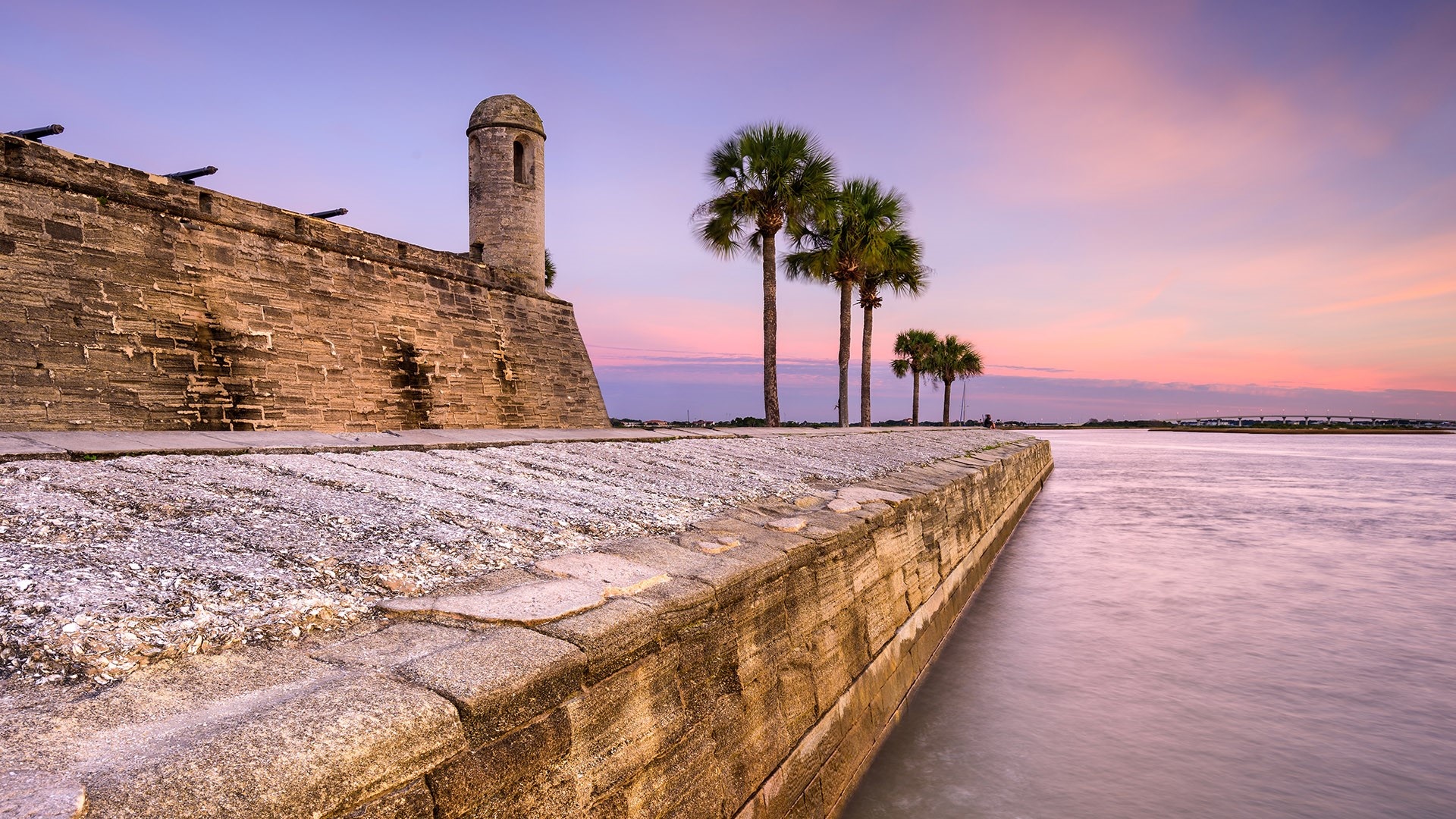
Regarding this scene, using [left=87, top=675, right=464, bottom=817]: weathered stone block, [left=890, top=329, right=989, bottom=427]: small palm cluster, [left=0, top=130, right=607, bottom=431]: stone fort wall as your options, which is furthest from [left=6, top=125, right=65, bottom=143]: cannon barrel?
[left=890, top=329, right=989, bottom=427]: small palm cluster

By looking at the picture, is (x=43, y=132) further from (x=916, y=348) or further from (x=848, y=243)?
(x=916, y=348)

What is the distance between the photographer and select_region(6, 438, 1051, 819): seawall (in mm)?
1228

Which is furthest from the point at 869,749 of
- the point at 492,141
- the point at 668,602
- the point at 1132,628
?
the point at 492,141

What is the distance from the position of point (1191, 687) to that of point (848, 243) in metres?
20.3

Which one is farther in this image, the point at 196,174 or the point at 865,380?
the point at 865,380

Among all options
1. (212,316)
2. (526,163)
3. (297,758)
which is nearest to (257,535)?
(297,758)

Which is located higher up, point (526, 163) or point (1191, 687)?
point (526, 163)

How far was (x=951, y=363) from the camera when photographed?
50812 mm

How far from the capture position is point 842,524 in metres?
3.96

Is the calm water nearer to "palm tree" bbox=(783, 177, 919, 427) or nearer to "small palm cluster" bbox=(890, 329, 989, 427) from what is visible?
"palm tree" bbox=(783, 177, 919, 427)

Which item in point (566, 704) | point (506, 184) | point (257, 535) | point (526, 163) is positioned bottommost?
point (566, 704)

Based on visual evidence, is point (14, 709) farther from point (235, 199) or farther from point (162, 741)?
point (235, 199)

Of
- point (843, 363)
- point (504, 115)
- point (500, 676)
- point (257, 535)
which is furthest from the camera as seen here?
point (843, 363)

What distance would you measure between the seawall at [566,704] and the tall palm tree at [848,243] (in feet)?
64.8
